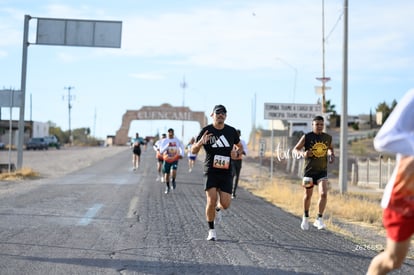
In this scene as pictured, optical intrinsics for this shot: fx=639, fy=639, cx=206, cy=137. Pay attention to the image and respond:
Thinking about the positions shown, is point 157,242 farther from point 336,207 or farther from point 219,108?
point 336,207

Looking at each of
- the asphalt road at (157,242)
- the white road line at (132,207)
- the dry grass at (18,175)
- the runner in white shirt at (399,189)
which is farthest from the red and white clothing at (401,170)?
the dry grass at (18,175)

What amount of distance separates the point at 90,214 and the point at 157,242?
3777 millimetres

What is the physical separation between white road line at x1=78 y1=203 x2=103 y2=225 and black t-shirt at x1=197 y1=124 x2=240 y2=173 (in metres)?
2.86

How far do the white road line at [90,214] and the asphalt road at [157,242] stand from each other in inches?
0.7

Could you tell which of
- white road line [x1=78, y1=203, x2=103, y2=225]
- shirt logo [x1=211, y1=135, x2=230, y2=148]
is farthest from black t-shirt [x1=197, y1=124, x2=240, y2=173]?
white road line [x1=78, y1=203, x2=103, y2=225]

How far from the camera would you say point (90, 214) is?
12391mm

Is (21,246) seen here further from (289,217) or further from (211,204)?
(289,217)

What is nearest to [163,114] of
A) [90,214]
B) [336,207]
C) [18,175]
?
[18,175]

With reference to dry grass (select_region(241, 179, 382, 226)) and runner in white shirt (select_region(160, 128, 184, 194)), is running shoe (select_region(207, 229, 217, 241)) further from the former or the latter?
runner in white shirt (select_region(160, 128, 184, 194))

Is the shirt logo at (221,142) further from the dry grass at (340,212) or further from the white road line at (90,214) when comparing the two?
the white road line at (90,214)

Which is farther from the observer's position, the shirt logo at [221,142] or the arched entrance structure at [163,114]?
the arched entrance structure at [163,114]

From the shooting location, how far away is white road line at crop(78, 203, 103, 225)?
11141 millimetres

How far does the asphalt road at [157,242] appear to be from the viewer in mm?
7266

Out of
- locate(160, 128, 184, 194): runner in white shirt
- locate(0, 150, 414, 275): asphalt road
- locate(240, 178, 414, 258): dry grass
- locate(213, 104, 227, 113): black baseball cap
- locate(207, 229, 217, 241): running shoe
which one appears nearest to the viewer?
locate(0, 150, 414, 275): asphalt road
